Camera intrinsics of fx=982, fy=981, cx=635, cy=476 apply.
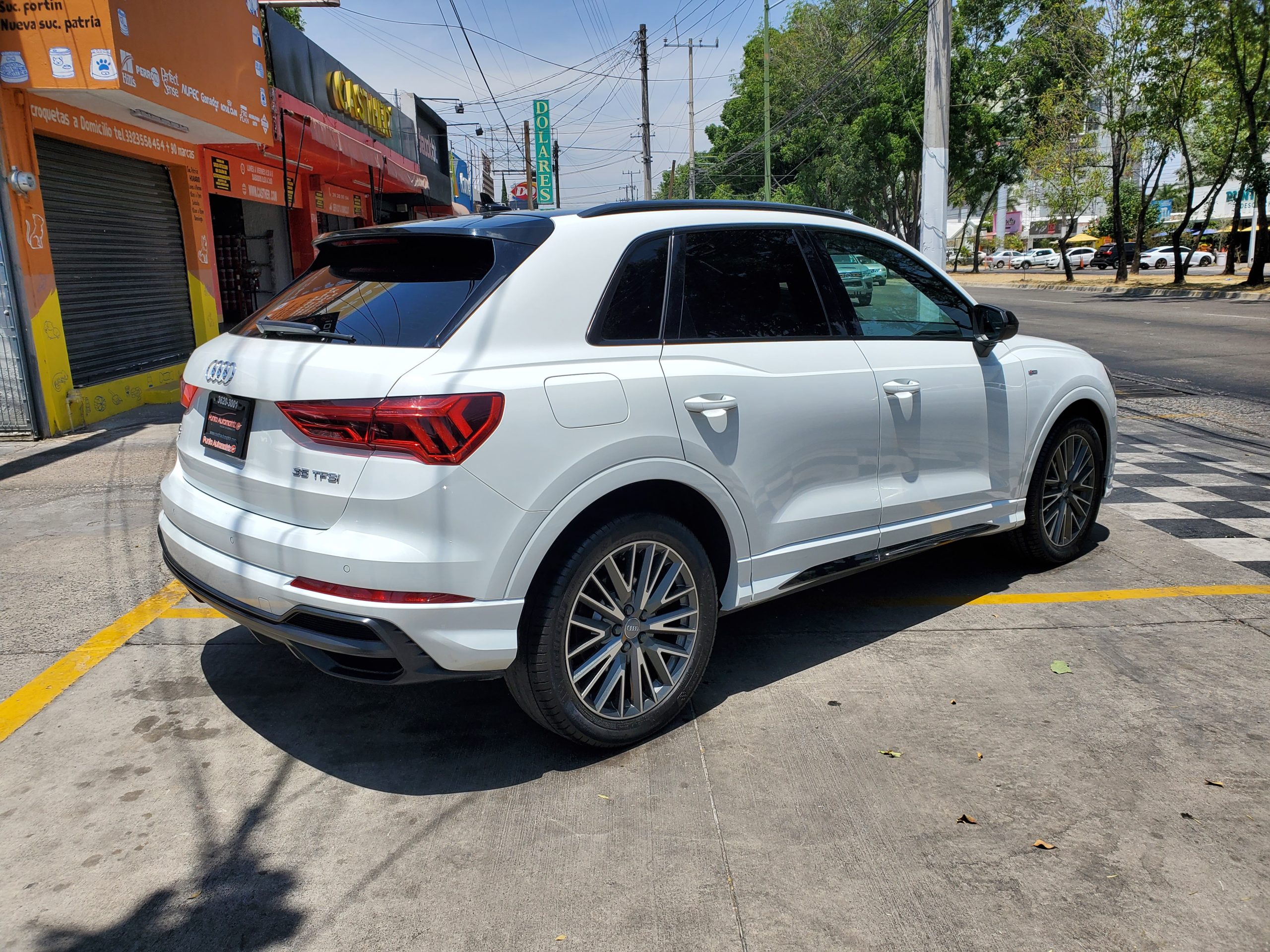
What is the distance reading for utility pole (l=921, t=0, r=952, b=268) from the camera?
11.9 meters

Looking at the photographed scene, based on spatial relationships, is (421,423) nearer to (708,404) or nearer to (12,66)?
(708,404)

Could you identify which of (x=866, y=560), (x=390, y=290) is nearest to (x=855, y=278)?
(x=866, y=560)

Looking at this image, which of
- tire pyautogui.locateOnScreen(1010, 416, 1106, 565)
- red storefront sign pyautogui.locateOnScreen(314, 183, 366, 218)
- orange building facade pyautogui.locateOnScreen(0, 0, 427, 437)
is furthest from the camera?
red storefront sign pyautogui.locateOnScreen(314, 183, 366, 218)

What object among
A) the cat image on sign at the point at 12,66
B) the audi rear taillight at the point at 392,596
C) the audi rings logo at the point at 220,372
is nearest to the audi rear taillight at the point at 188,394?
the audi rings logo at the point at 220,372

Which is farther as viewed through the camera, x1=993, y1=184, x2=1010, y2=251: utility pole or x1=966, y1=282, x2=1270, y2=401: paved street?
x1=993, y1=184, x2=1010, y2=251: utility pole

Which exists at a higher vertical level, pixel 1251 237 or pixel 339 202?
pixel 339 202

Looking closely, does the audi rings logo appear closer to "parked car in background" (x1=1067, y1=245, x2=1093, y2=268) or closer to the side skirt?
the side skirt

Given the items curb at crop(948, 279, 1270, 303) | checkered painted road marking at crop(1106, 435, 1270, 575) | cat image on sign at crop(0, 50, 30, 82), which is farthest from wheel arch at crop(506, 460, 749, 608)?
curb at crop(948, 279, 1270, 303)

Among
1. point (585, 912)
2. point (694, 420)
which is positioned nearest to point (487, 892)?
point (585, 912)

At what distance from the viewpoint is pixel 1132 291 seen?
33312 millimetres

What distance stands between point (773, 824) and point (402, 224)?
2.38m

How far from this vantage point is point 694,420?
3.44m

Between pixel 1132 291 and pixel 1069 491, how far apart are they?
3222 centimetres

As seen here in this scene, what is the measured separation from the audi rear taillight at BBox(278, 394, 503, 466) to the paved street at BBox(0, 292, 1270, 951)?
3.81ft
